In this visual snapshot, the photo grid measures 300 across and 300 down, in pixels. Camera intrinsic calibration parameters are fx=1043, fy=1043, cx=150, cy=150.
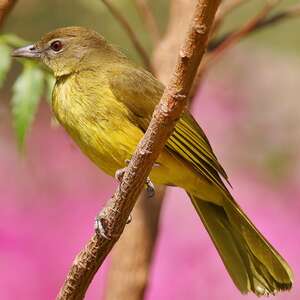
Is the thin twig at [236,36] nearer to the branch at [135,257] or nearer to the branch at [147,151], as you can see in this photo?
the branch at [135,257]

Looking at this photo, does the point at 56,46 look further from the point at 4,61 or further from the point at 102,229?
the point at 102,229

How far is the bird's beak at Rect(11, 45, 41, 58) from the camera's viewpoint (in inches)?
114

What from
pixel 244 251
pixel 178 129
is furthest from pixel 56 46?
pixel 244 251

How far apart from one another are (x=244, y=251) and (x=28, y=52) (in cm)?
83

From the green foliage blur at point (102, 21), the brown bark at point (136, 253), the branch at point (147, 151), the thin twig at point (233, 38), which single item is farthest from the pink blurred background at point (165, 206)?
the branch at point (147, 151)

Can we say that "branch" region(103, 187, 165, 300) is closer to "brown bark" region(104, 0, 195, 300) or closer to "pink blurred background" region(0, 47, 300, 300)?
"brown bark" region(104, 0, 195, 300)

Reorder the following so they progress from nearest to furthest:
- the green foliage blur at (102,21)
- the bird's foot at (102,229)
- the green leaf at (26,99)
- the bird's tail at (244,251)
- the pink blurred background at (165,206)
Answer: the bird's foot at (102,229) → the green leaf at (26,99) → the bird's tail at (244,251) → the pink blurred background at (165,206) → the green foliage blur at (102,21)

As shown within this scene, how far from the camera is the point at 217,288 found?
3.77m

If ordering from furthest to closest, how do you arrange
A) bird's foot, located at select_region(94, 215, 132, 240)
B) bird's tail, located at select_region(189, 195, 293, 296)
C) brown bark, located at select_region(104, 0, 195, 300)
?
brown bark, located at select_region(104, 0, 195, 300) → bird's tail, located at select_region(189, 195, 293, 296) → bird's foot, located at select_region(94, 215, 132, 240)

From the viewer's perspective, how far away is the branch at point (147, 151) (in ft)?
5.96

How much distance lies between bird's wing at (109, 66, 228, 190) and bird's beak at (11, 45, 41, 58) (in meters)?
0.34

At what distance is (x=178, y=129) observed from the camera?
8.74 ft

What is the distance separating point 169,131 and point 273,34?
3655 mm

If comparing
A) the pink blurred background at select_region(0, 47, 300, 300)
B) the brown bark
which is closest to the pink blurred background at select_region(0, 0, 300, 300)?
the pink blurred background at select_region(0, 47, 300, 300)
